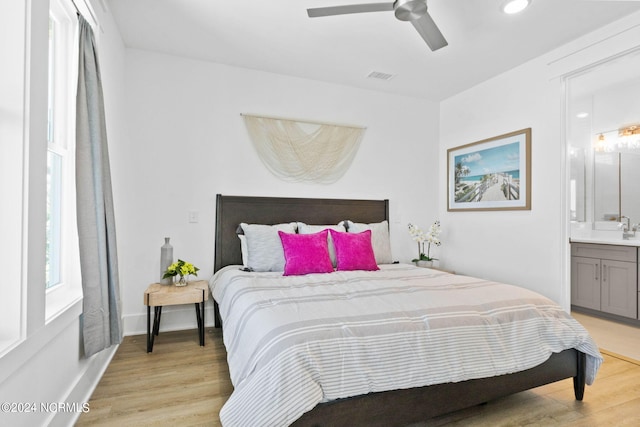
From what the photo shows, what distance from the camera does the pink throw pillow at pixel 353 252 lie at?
3.15m

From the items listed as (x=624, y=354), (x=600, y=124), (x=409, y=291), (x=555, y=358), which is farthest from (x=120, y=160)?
(x=600, y=124)

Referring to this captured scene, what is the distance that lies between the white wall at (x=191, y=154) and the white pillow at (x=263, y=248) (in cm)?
52

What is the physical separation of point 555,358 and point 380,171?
2702 millimetres

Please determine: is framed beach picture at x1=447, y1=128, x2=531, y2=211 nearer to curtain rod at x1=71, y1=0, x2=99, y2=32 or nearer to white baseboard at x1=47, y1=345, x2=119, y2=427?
curtain rod at x1=71, y1=0, x2=99, y2=32

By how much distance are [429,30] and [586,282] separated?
3.68m

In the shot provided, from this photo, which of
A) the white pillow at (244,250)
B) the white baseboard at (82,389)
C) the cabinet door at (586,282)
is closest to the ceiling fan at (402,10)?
the white pillow at (244,250)

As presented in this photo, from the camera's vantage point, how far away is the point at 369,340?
1.58 meters

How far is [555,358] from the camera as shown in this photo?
199 cm

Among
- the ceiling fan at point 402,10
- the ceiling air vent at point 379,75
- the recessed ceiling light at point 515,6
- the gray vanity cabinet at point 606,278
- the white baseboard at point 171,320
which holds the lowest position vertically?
the white baseboard at point 171,320

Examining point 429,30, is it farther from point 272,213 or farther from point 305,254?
point 272,213

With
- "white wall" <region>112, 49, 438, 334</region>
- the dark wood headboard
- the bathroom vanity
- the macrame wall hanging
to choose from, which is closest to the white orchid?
the dark wood headboard

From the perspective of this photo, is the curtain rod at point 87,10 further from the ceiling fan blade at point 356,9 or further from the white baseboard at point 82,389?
the white baseboard at point 82,389

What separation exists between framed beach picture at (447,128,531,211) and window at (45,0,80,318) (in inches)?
150

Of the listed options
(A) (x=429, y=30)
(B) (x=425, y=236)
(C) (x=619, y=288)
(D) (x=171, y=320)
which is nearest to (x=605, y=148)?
(C) (x=619, y=288)
